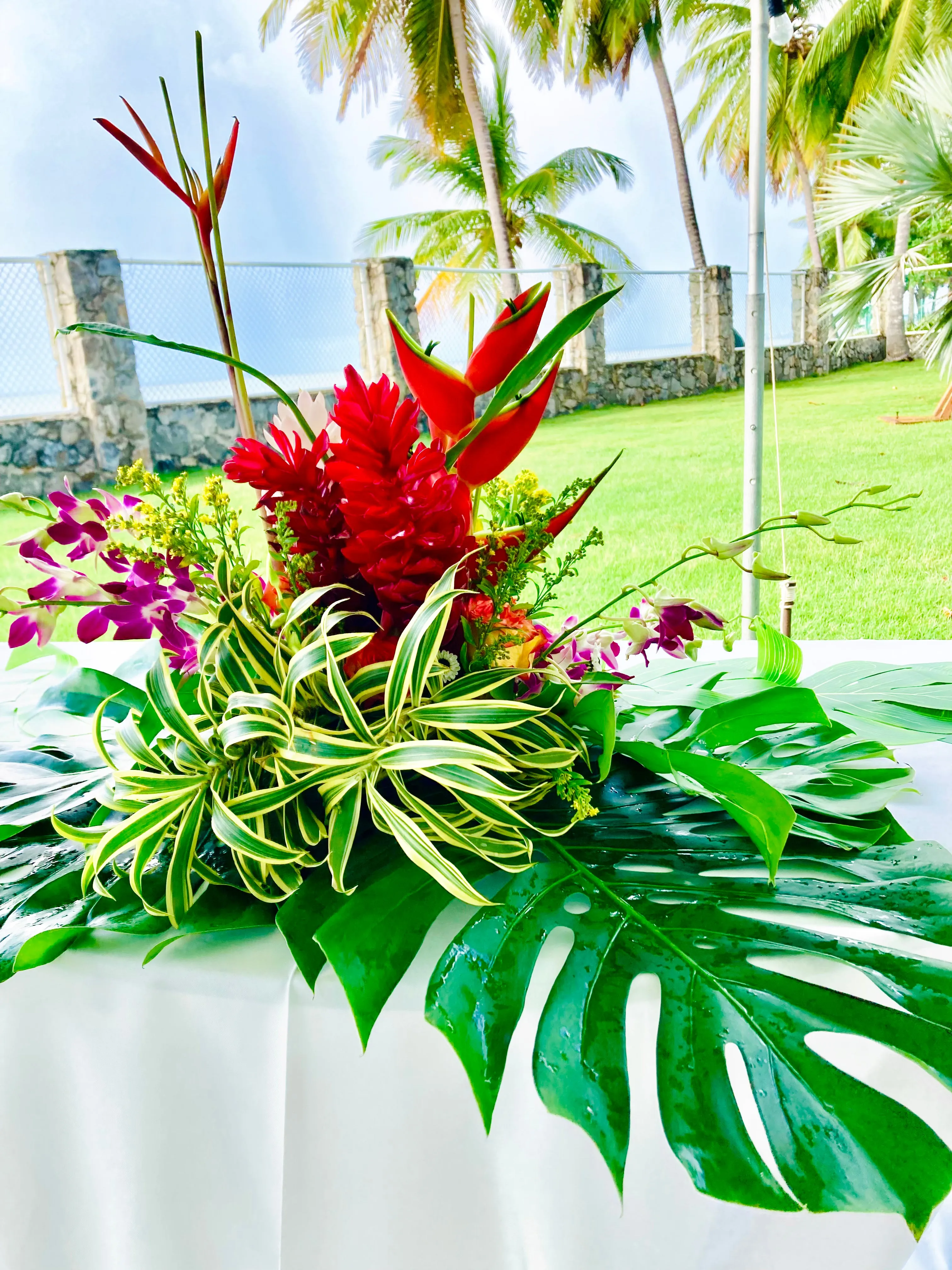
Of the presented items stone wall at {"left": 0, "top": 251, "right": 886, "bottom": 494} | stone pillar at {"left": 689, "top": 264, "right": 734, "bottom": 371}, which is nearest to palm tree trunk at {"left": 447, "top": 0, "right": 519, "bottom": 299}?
stone wall at {"left": 0, "top": 251, "right": 886, "bottom": 494}

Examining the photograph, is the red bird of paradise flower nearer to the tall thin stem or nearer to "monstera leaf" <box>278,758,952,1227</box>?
"monstera leaf" <box>278,758,952,1227</box>

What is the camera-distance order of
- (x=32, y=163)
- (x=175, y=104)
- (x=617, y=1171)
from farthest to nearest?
(x=32, y=163), (x=175, y=104), (x=617, y=1171)

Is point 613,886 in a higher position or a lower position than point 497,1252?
higher

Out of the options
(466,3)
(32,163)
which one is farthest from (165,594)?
(32,163)

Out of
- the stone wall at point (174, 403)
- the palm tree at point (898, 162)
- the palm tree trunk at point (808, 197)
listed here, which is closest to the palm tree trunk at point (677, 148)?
the stone wall at point (174, 403)

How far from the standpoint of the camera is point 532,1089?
0.41 meters

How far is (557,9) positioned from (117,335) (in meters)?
10.2

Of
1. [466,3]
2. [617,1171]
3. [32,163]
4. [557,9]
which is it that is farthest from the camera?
[32,163]

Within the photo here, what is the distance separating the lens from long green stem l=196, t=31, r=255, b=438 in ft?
1.44

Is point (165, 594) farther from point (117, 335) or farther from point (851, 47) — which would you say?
point (851, 47)

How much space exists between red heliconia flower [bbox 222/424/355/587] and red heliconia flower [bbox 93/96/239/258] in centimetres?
10

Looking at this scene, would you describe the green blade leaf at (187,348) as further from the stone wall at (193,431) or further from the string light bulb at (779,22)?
the stone wall at (193,431)

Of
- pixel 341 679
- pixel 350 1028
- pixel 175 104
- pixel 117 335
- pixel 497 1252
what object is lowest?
pixel 497 1252

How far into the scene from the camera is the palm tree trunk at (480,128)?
8008 mm
